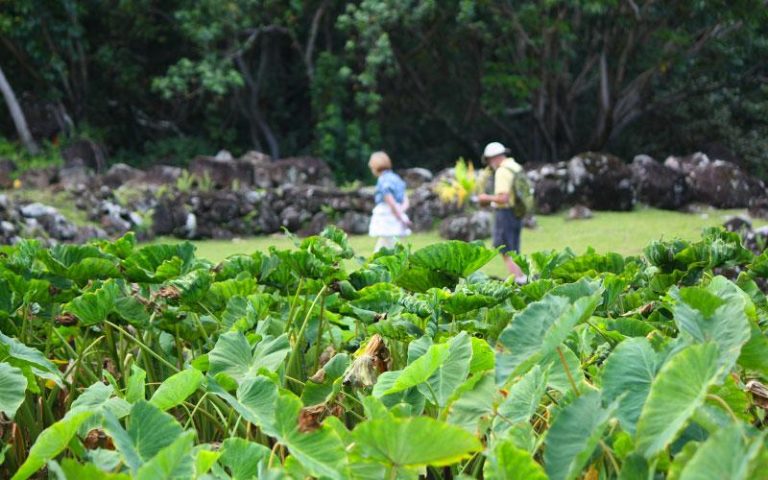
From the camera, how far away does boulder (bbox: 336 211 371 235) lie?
10.6 m

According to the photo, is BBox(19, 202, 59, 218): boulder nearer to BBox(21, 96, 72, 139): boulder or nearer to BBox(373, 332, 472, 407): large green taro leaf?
BBox(21, 96, 72, 139): boulder

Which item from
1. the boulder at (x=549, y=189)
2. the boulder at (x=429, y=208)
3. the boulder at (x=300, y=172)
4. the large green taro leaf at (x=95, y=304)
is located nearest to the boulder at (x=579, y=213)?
the boulder at (x=549, y=189)

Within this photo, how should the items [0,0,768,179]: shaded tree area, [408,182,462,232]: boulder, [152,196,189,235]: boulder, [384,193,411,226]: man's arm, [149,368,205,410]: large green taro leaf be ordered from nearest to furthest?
[149,368,205,410]: large green taro leaf, [384,193,411,226]: man's arm, [152,196,189,235]: boulder, [408,182,462,232]: boulder, [0,0,768,179]: shaded tree area

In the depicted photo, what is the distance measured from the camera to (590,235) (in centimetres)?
991

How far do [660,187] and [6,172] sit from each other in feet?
26.2

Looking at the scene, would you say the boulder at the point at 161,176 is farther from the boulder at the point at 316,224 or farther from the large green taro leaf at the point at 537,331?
the large green taro leaf at the point at 537,331

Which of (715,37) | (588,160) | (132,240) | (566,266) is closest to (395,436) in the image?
(566,266)

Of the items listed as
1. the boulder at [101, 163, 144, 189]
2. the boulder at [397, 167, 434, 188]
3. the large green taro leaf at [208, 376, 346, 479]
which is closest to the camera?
the large green taro leaf at [208, 376, 346, 479]

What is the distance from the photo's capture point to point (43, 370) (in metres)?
1.27

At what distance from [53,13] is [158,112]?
293 cm

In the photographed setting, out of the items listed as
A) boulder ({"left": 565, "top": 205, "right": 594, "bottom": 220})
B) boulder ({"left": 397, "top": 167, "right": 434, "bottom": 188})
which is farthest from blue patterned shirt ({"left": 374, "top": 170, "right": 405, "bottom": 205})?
boulder ({"left": 397, "top": 167, "right": 434, "bottom": 188})

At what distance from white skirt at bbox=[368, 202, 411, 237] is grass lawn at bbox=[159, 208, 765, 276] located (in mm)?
1520

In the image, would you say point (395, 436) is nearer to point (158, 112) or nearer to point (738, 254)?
point (738, 254)

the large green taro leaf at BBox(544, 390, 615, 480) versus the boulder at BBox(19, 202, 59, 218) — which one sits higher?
the large green taro leaf at BBox(544, 390, 615, 480)
